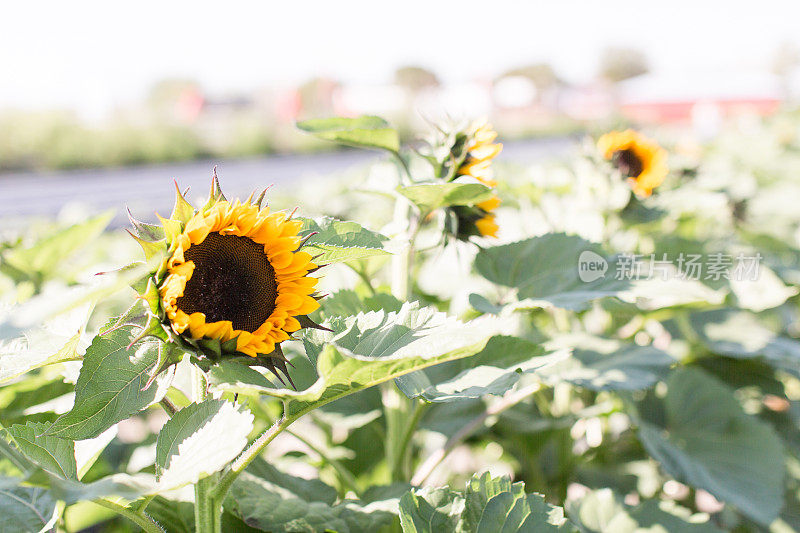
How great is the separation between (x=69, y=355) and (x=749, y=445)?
1.41 m

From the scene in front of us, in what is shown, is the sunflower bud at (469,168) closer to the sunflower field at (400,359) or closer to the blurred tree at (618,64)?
the sunflower field at (400,359)

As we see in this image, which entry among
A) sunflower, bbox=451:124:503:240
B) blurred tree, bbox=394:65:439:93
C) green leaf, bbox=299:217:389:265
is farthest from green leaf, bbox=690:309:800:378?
blurred tree, bbox=394:65:439:93

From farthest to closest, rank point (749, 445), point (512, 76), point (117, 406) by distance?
1. point (512, 76)
2. point (749, 445)
3. point (117, 406)

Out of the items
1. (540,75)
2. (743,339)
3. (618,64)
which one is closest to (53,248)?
(743,339)

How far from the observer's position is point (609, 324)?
176cm

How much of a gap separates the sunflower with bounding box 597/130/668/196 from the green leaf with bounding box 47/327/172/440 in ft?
4.76

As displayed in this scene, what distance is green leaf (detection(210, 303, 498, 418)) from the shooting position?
59cm

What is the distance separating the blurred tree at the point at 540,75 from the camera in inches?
1757

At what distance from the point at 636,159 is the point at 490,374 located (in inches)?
49.8

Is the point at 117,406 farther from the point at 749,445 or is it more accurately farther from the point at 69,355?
the point at 749,445

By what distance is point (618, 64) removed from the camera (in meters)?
40.9

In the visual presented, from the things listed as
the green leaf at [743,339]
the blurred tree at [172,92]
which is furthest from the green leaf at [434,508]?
the blurred tree at [172,92]

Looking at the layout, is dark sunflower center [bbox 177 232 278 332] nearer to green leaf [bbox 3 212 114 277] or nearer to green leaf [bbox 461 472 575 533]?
green leaf [bbox 461 472 575 533]

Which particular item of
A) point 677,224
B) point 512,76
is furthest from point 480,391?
point 512,76
